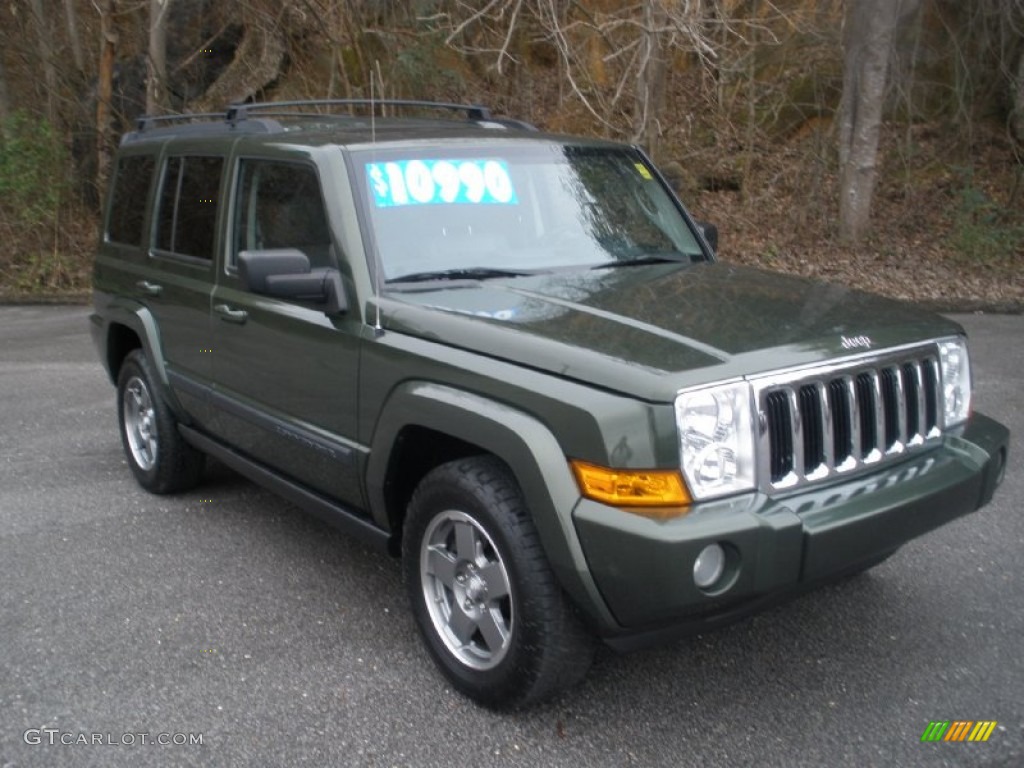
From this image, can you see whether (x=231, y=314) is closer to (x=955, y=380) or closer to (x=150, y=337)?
(x=150, y=337)

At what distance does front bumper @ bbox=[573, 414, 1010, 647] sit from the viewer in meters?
2.84

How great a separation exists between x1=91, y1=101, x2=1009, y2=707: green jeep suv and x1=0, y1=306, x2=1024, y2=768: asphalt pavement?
30cm

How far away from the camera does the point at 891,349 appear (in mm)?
3398

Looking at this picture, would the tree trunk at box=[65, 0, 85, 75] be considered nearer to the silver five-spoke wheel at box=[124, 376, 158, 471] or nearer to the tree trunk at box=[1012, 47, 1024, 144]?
the silver five-spoke wheel at box=[124, 376, 158, 471]

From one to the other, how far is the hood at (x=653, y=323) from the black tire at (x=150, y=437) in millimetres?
2124

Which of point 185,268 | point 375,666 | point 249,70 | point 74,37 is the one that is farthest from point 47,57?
point 375,666

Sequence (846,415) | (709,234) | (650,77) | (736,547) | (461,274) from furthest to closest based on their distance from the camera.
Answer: (650,77), (709,234), (461,274), (846,415), (736,547)

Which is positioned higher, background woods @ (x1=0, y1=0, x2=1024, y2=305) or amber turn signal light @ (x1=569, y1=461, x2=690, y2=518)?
background woods @ (x1=0, y1=0, x2=1024, y2=305)

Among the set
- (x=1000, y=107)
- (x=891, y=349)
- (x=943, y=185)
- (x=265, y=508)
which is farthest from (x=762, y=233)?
(x=891, y=349)

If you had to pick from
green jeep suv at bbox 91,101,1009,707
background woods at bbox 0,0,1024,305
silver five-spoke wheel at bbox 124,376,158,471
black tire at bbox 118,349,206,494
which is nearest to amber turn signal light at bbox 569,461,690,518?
green jeep suv at bbox 91,101,1009,707

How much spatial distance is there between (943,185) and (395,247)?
44.7ft

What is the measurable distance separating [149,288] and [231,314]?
993 mm

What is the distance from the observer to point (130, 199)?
5719mm

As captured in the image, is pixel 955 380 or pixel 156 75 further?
pixel 156 75
